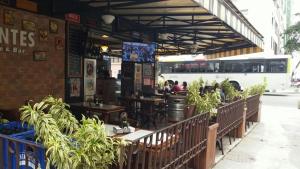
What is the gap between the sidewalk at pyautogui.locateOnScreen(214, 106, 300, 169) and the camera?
6.21 m

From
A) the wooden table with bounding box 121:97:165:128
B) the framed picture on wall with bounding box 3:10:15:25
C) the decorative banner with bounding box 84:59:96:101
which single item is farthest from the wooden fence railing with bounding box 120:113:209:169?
the decorative banner with bounding box 84:59:96:101

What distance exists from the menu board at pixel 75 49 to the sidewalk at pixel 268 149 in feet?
13.4

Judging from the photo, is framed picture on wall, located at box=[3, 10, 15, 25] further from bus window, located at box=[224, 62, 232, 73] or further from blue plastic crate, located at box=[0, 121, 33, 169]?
bus window, located at box=[224, 62, 232, 73]

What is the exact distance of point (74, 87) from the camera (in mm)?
7730

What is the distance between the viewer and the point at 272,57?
23.3 m

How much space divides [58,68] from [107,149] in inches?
194

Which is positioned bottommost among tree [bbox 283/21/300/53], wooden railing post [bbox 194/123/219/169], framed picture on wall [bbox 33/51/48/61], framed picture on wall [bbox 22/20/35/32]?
wooden railing post [bbox 194/123/219/169]

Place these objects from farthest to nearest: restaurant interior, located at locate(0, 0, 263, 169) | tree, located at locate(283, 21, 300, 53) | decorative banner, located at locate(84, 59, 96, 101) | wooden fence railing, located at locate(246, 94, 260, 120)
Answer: tree, located at locate(283, 21, 300, 53)
wooden fence railing, located at locate(246, 94, 260, 120)
decorative banner, located at locate(84, 59, 96, 101)
restaurant interior, located at locate(0, 0, 263, 169)

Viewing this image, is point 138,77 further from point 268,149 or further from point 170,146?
point 170,146

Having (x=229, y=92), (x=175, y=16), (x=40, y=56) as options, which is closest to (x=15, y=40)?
(x=40, y=56)

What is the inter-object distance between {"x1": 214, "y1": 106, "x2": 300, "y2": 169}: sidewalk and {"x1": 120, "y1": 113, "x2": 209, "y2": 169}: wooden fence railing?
4.46 feet

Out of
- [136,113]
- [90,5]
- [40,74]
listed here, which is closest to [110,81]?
[136,113]

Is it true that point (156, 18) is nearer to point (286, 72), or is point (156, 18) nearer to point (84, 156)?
point (84, 156)

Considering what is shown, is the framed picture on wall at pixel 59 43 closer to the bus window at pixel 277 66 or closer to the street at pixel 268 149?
the street at pixel 268 149
